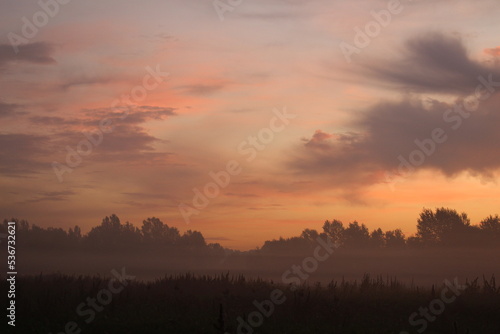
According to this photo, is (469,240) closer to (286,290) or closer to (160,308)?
(286,290)

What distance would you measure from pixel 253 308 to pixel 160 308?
5210mm

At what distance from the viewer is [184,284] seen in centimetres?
4106

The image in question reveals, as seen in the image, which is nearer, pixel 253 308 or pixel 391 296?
pixel 253 308

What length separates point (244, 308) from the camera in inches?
1271

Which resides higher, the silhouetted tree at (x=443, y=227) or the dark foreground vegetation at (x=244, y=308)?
the silhouetted tree at (x=443, y=227)

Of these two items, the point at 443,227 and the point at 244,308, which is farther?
the point at 443,227

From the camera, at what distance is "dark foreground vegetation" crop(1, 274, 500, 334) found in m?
26.8

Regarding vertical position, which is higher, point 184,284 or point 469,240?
point 469,240

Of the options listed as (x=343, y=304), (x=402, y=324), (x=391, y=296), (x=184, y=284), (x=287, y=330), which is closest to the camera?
(x=287, y=330)

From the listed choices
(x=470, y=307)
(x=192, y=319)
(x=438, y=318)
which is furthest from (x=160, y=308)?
(x=470, y=307)

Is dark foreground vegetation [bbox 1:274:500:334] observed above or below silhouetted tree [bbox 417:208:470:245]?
below

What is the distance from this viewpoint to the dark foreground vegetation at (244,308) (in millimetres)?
26797

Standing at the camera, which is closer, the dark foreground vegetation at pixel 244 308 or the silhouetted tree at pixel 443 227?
the dark foreground vegetation at pixel 244 308

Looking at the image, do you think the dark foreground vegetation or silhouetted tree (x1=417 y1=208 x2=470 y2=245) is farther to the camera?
silhouetted tree (x1=417 y1=208 x2=470 y2=245)
